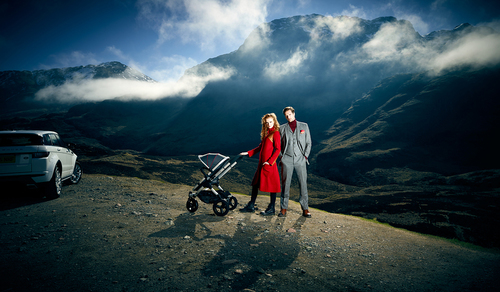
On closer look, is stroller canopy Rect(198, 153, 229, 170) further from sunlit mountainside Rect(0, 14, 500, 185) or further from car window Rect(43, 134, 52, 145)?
sunlit mountainside Rect(0, 14, 500, 185)

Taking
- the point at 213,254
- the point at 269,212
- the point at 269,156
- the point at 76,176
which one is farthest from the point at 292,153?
the point at 76,176

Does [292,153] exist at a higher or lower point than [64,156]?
higher

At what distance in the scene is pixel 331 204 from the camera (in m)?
34.7

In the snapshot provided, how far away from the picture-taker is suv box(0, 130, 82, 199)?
5672 millimetres

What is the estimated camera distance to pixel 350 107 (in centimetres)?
12750

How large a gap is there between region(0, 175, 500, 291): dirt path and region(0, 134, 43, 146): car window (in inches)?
67.8

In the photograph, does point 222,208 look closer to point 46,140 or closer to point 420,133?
point 46,140

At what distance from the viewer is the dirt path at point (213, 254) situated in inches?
107

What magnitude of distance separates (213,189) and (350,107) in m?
139

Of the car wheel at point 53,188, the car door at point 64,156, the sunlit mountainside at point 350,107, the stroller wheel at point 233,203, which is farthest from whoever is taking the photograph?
the sunlit mountainside at point 350,107

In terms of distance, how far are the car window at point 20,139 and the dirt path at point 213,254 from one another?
1722mm

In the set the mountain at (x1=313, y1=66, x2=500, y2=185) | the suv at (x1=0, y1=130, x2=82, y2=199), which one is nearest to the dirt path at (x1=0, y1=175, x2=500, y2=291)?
the suv at (x1=0, y1=130, x2=82, y2=199)

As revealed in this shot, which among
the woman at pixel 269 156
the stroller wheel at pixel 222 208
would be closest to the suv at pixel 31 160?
the stroller wheel at pixel 222 208

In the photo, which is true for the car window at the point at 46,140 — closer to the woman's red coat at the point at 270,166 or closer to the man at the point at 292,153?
the woman's red coat at the point at 270,166
